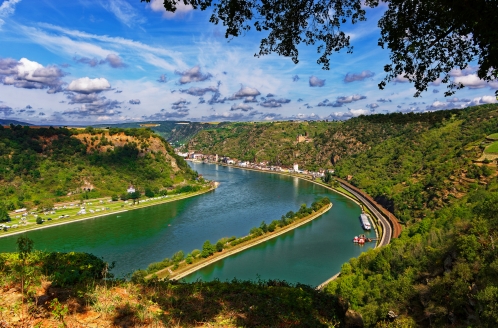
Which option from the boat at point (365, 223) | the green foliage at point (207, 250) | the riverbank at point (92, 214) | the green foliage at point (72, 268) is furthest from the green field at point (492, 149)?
the riverbank at point (92, 214)

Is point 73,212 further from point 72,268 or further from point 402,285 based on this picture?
point 72,268

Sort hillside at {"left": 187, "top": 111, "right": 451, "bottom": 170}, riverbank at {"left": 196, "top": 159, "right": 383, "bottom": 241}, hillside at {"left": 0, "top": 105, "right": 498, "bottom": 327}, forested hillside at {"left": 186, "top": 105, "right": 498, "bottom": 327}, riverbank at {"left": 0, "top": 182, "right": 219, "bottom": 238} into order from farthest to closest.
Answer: hillside at {"left": 187, "top": 111, "right": 451, "bottom": 170} → riverbank at {"left": 0, "top": 182, "right": 219, "bottom": 238} → riverbank at {"left": 196, "top": 159, "right": 383, "bottom": 241} → forested hillside at {"left": 186, "top": 105, "right": 498, "bottom": 327} → hillside at {"left": 0, "top": 105, "right": 498, "bottom": 327}

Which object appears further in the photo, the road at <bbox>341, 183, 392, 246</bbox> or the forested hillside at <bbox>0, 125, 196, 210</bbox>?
the forested hillside at <bbox>0, 125, 196, 210</bbox>

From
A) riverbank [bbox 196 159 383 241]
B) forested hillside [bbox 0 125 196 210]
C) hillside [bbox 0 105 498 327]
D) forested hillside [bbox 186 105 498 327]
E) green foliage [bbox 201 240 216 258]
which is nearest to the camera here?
hillside [bbox 0 105 498 327]

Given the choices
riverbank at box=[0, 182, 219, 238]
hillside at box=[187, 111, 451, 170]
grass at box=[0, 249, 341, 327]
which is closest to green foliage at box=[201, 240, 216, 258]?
grass at box=[0, 249, 341, 327]

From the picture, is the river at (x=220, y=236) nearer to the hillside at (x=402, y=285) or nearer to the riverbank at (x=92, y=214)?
the riverbank at (x=92, y=214)

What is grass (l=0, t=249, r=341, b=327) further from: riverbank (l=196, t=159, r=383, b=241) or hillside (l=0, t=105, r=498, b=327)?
riverbank (l=196, t=159, r=383, b=241)
